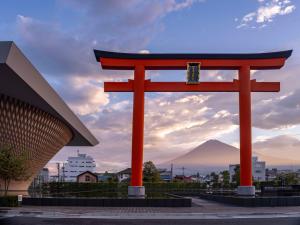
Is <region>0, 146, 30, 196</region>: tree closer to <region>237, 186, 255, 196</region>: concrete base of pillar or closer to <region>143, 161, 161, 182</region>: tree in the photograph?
<region>237, 186, 255, 196</region>: concrete base of pillar

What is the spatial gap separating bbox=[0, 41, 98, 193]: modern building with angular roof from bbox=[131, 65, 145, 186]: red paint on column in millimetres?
5721

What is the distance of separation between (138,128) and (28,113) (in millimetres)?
8176

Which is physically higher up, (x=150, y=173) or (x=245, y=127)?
(x=245, y=127)

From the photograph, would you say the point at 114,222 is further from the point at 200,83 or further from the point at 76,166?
the point at 76,166

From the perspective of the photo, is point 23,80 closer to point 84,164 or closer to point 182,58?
point 182,58

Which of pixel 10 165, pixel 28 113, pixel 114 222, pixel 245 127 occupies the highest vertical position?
pixel 28 113

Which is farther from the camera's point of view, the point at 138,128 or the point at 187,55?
the point at 187,55

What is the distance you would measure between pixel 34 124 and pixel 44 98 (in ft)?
27.0

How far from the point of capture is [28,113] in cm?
3180

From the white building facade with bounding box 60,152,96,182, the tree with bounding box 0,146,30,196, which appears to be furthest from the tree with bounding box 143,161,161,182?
the white building facade with bounding box 60,152,96,182

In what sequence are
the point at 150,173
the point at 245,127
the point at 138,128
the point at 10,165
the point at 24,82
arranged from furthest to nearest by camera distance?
the point at 150,173 → the point at 245,127 → the point at 138,128 → the point at 10,165 → the point at 24,82

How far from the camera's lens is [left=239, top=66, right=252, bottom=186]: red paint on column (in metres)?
32.4

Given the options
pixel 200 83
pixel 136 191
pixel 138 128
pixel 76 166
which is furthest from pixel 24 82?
pixel 76 166

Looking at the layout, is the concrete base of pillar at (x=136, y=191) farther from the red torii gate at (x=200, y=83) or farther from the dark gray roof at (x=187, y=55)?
the dark gray roof at (x=187, y=55)
